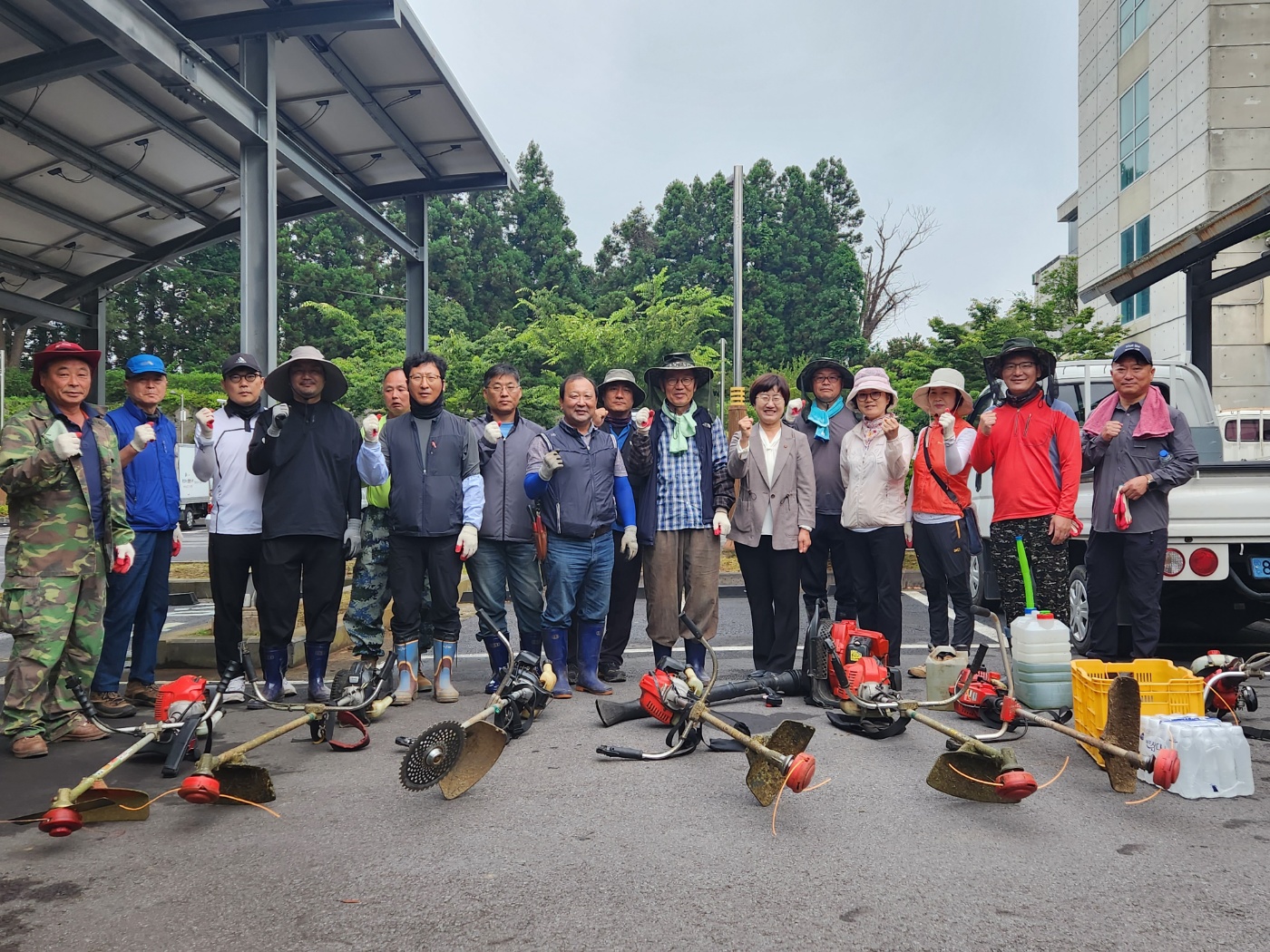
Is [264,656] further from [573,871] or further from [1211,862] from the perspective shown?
[1211,862]

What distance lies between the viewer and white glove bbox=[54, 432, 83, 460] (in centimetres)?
520

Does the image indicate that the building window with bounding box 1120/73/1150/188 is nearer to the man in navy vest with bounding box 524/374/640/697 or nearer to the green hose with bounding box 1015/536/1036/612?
the green hose with bounding box 1015/536/1036/612

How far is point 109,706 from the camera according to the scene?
5.96m

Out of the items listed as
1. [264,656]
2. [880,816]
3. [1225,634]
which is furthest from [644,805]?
[1225,634]

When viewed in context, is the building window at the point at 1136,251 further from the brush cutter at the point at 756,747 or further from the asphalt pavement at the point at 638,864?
the brush cutter at the point at 756,747

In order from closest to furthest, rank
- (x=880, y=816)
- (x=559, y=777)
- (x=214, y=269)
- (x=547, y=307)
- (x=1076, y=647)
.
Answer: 1. (x=880, y=816)
2. (x=559, y=777)
3. (x=1076, y=647)
4. (x=547, y=307)
5. (x=214, y=269)

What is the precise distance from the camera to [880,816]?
4.11 meters

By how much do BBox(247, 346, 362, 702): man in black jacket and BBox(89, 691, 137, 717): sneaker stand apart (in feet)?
2.61

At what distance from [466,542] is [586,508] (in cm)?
81

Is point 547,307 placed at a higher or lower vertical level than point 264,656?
higher

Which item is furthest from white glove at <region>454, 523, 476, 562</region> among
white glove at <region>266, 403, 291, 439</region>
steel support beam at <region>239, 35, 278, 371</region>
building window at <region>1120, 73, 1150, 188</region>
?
building window at <region>1120, 73, 1150, 188</region>

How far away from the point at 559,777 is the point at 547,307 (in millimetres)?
42951

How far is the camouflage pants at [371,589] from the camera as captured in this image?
6547mm

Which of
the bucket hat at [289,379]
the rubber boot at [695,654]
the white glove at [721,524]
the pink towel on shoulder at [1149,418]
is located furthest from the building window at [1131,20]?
the bucket hat at [289,379]
